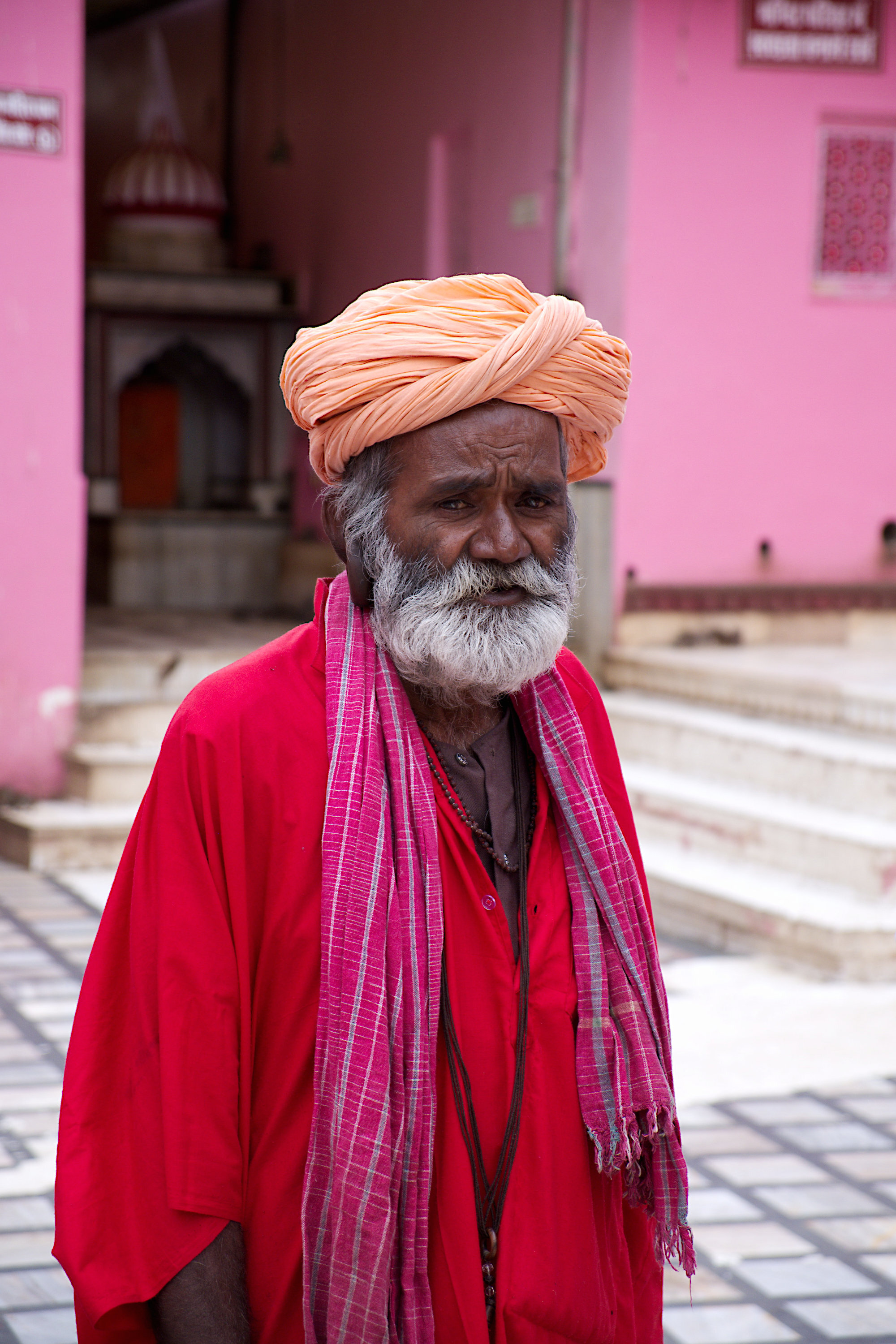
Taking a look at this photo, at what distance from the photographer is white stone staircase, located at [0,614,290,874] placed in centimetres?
583

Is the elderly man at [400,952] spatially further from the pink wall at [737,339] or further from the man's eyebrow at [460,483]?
the pink wall at [737,339]

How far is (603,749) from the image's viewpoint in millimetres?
1943

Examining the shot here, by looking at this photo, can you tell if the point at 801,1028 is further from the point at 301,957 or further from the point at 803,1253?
the point at 301,957

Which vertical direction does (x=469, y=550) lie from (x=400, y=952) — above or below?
above

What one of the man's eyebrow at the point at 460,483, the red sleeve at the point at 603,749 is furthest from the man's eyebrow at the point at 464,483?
the red sleeve at the point at 603,749

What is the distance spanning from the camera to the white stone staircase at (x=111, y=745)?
5.83m

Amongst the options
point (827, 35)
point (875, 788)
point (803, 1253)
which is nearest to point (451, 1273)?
point (803, 1253)

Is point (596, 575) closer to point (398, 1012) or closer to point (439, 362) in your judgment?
point (439, 362)

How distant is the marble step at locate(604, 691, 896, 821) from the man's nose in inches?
135

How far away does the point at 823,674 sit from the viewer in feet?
21.2

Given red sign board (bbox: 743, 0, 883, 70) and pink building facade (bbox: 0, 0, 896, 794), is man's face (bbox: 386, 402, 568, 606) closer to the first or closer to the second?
pink building facade (bbox: 0, 0, 896, 794)

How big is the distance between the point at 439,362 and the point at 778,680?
4.89 m

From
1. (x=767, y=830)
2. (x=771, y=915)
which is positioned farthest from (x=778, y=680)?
(x=771, y=915)

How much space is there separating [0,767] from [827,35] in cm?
511
